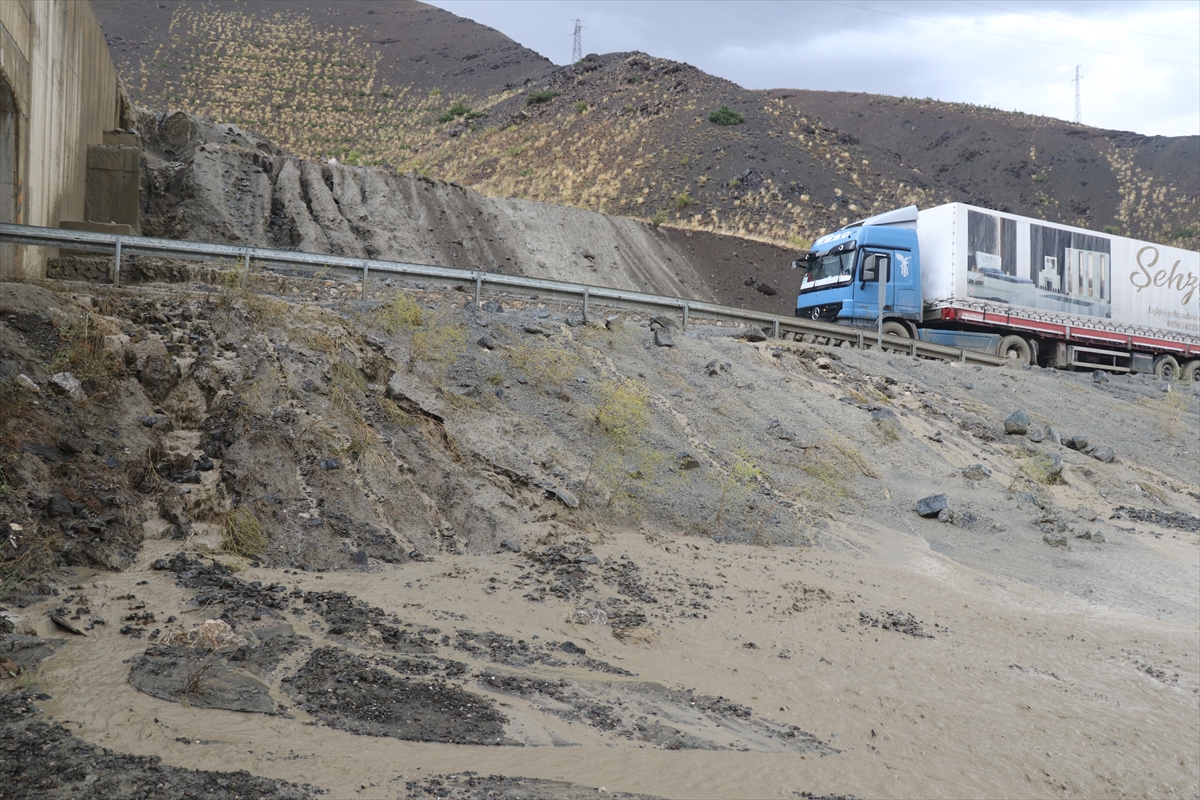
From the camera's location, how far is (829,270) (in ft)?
76.3

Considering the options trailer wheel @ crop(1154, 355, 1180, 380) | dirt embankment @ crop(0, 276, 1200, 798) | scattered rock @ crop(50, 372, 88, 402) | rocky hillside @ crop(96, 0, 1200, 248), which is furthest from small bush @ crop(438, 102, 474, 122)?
scattered rock @ crop(50, 372, 88, 402)

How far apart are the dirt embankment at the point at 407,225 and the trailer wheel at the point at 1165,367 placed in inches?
454

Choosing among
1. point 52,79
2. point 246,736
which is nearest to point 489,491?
point 246,736

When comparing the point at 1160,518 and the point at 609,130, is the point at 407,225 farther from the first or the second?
the point at 609,130

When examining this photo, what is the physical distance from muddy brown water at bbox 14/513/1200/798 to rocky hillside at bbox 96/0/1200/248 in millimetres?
29097

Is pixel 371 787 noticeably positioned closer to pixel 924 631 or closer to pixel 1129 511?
pixel 924 631

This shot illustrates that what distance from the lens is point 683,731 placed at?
18.8 feet

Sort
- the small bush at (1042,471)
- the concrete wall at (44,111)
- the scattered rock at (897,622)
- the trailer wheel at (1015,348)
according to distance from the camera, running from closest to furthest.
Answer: the scattered rock at (897,622) → the concrete wall at (44,111) → the small bush at (1042,471) → the trailer wheel at (1015,348)

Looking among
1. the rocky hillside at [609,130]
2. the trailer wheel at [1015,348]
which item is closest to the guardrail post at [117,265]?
the trailer wheel at [1015,348]

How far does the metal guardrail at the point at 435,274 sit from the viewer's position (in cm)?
1083

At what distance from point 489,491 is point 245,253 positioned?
17.4 ft

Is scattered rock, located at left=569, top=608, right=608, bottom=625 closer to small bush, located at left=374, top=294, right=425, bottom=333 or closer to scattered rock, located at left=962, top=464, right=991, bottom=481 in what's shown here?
small bush, located at left=374, top=294, right=425, bottom=333

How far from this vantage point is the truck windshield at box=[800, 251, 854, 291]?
2269 cm

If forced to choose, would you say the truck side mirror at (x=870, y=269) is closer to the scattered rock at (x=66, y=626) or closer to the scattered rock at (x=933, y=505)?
the scattered rock at (x=933, y=505)
